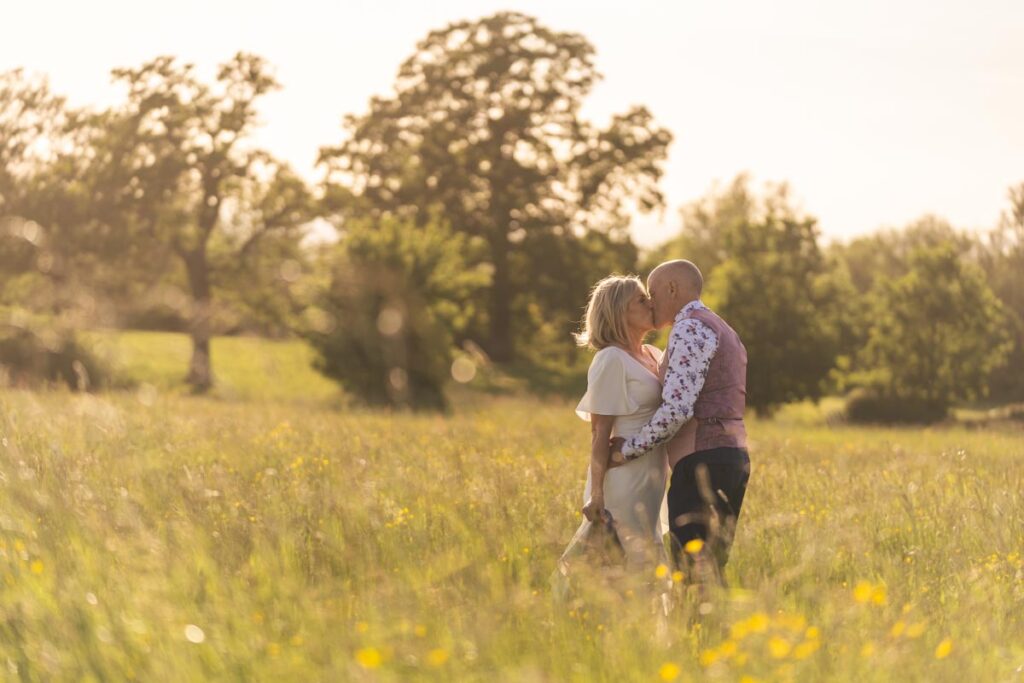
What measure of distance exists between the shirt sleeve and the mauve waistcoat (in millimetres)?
89

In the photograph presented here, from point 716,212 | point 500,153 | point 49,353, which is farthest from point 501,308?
point 716,212

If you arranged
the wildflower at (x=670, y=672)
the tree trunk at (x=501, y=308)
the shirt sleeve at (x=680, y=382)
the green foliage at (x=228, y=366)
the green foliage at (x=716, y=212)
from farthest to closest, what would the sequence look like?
the green foliage at (x=716, y=212)
the tree trunk at (x=501, y=308)
the green foliage at (x=228, y=366)
the shirt sleeve at (x=680, y=382)
the wildflower at (x=670, y=672)

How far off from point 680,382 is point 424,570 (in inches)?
59.5

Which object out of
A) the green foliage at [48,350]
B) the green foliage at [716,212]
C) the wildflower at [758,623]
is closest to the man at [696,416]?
the wildflower at [758,623]

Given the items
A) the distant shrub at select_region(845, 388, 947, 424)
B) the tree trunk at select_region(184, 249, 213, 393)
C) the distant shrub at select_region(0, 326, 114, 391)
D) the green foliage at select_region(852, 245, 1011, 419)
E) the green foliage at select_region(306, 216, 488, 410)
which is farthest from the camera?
the tree trunk at select_region(184, 249, 213, 393)

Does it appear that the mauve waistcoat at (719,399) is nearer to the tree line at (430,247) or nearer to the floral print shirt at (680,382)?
the floral print shirt at (680,382)

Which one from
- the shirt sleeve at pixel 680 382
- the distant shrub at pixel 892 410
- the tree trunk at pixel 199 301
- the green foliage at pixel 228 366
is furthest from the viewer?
the tree trunk at pixel 199 301

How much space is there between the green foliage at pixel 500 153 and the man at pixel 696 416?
33078 mm

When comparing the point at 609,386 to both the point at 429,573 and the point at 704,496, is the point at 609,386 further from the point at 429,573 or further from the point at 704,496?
the point at 429,573

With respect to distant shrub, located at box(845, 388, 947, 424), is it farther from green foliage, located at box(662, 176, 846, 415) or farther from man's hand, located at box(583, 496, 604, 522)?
man's hand, located at box(583, 496, 604, 522)

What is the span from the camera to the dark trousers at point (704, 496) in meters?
5.08

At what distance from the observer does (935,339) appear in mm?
32938

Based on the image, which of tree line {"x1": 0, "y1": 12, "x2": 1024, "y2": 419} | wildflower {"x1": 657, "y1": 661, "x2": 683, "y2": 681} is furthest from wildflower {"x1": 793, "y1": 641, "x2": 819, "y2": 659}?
tree line {"x1": 0, "y1": 12, "x2": 1024, "y2": 419}

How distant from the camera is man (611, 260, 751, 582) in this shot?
5.04m
